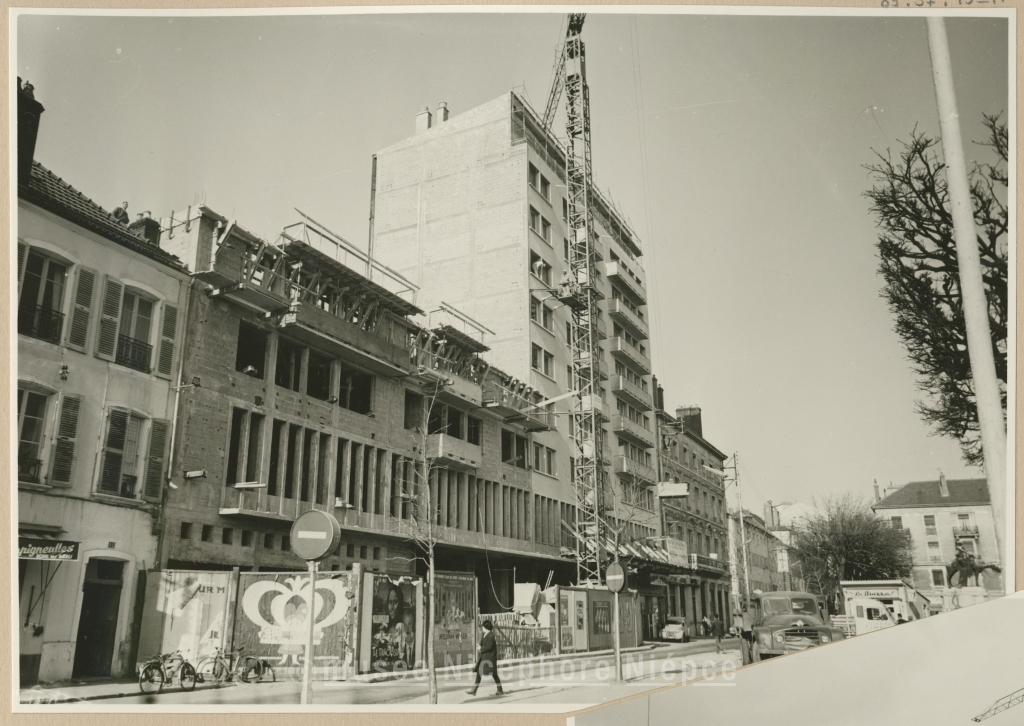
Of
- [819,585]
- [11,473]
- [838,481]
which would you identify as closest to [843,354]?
[838,481]

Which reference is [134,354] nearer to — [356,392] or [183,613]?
[183,613]

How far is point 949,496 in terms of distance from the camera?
566 centimetres

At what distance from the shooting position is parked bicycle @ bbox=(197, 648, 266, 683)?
5.05 meters

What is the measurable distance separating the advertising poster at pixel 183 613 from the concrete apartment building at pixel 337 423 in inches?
5.1

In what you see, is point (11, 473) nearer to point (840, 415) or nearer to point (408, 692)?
point (408, 692)

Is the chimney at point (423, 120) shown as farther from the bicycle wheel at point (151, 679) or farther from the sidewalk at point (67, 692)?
the sidewalk at point (67, 692)

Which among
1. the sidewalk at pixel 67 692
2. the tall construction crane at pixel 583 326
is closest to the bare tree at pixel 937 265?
the tall construction crane at pixel 583 326

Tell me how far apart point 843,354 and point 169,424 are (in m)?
5.17

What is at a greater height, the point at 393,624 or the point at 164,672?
the point at 393,624

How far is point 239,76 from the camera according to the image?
595 centimetres

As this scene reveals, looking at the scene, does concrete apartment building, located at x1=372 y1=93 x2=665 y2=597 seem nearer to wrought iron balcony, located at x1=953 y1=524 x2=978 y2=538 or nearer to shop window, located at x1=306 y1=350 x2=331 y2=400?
shop window, located at x1=306 y1=350 x2=331 y2=400

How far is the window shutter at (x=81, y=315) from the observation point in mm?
5129

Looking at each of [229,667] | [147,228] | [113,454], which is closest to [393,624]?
[229,667]

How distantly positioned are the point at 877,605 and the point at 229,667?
4.48m
